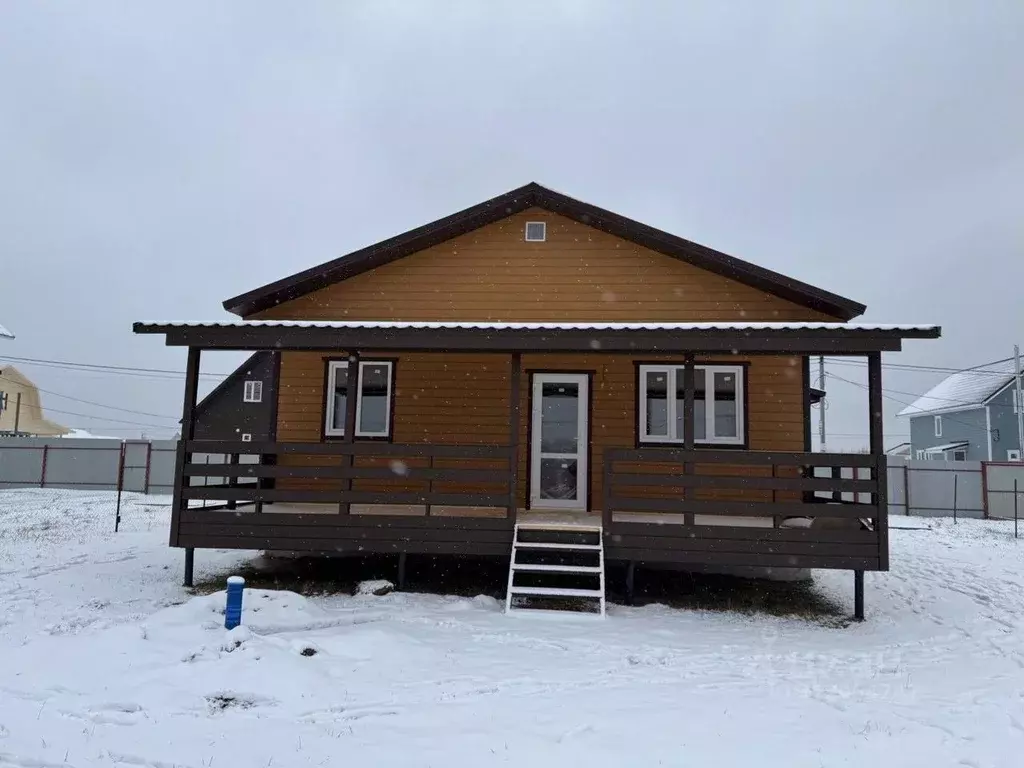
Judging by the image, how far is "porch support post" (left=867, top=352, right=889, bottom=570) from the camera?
314 inches

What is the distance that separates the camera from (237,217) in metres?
102

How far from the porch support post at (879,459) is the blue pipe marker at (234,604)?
708 centimetres

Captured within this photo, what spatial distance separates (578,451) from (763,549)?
3340 millimetres

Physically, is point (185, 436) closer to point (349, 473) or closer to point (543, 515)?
point (349, 473)

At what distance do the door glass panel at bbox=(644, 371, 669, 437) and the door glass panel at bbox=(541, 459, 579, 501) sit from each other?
1361 mm

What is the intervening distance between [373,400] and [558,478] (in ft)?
10.7

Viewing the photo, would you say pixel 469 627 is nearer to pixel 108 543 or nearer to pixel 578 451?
pixel 578 451

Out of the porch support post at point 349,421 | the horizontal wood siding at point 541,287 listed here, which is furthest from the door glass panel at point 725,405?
the porch support post at point 349,421

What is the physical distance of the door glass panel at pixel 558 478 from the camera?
1065cm

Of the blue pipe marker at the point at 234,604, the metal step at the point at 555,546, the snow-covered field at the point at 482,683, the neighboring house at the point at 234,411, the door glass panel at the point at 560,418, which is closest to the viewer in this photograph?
the snow-covered field at the point at 482,683

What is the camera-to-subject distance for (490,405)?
10.9 metres

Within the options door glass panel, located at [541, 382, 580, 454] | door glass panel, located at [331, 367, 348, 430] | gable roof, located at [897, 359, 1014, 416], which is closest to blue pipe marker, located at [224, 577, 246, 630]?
door glass panel, located at [331, 367, 348, 430]

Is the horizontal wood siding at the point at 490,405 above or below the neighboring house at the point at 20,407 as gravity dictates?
below

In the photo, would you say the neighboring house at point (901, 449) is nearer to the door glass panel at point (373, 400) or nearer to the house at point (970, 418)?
the house at point (970, 418)
